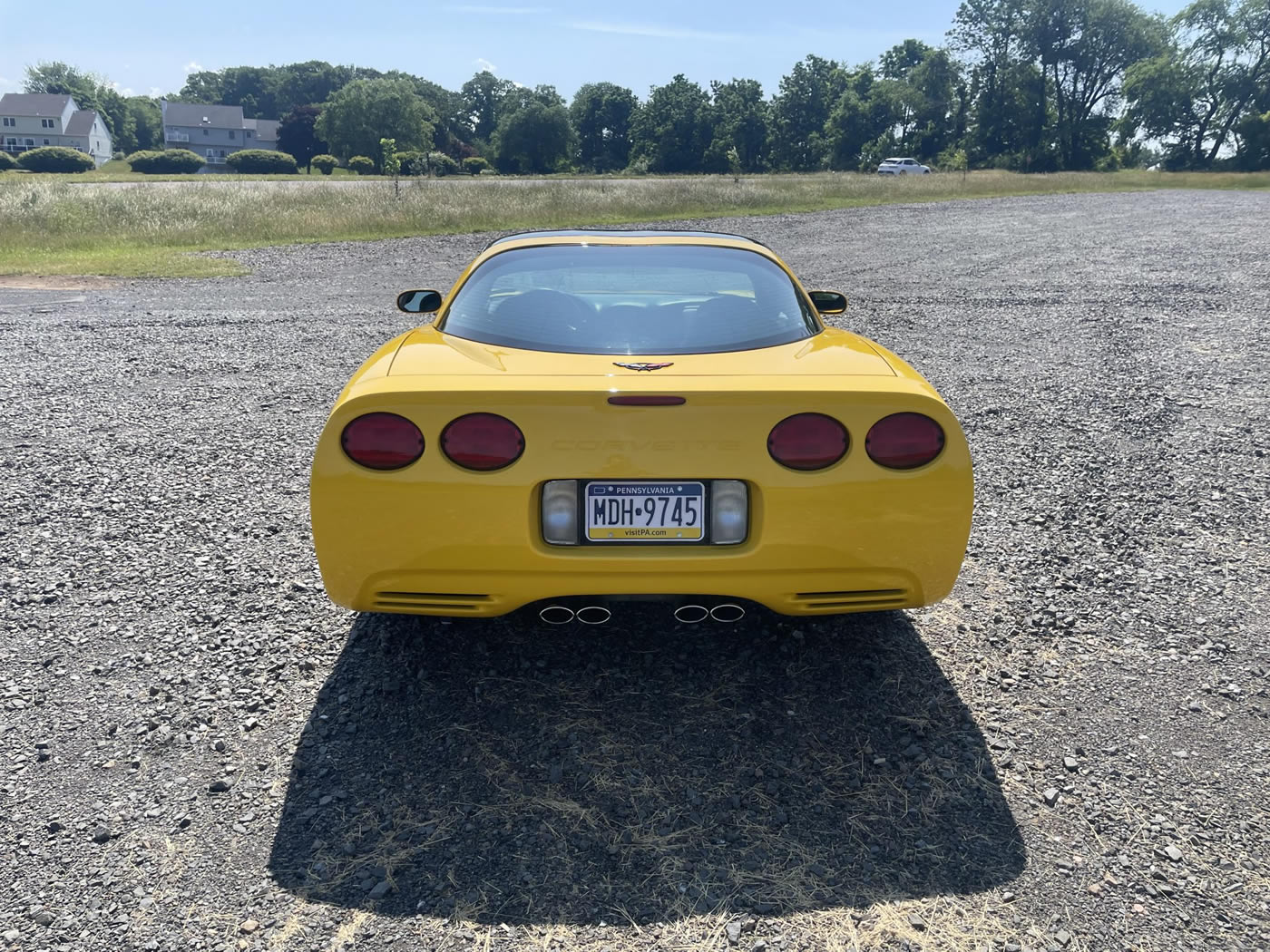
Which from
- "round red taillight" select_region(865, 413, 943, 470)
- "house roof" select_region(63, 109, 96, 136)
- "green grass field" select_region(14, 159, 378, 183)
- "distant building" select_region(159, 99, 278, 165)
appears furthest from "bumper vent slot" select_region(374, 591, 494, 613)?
"distant building" select_region(159, 99, 278, 165)

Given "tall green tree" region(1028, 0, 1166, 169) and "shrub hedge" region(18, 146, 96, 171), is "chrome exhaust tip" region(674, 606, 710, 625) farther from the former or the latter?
"tall green tree" region(1028, 0, 1166, 169)

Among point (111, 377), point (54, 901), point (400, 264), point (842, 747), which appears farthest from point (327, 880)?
point (400, 264)

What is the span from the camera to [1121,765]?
2533mm

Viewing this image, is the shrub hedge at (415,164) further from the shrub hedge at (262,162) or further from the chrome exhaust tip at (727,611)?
the chrome exhaust tip at (727,611)

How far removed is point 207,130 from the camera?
10919 centimetres

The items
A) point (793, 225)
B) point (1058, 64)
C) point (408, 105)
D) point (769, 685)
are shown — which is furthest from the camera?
point (408, 105)

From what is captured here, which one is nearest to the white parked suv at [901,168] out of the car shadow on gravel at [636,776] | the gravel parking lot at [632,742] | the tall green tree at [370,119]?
the tall green tree at [370,119]

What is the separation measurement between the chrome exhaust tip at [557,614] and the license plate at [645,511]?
249 millimetres

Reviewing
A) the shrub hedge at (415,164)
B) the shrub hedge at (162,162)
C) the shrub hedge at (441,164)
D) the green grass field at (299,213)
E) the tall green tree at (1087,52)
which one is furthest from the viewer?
the tall green tree at (1087,52)

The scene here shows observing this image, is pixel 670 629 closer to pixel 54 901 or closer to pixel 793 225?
pixel 54 901

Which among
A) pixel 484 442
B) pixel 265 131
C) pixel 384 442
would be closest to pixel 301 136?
pixel 265 131

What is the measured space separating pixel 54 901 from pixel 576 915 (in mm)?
1166

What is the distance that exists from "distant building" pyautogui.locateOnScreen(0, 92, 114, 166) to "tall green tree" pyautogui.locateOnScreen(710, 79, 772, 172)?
68.1m

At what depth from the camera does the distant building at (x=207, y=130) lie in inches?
4250
